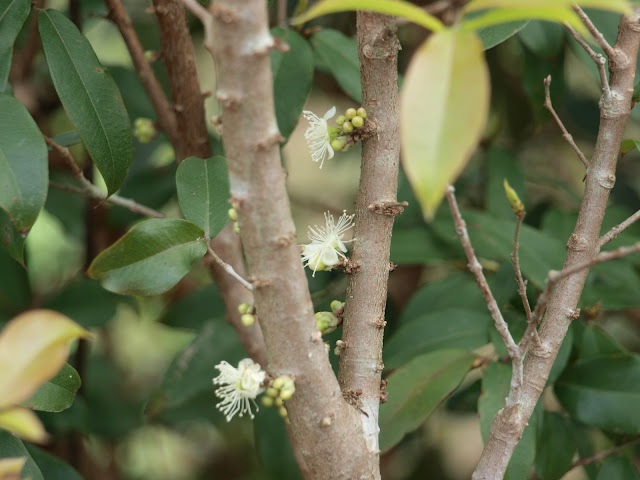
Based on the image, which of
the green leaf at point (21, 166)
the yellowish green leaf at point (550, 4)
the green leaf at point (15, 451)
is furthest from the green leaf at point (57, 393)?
the yellowish green leaf at point (550, 4)

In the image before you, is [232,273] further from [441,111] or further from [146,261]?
[441,111]

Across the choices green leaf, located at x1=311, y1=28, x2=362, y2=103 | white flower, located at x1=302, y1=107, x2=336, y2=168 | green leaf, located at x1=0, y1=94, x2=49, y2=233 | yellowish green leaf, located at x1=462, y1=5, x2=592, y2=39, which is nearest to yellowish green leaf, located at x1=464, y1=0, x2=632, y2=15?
yellowish green leaf, located at x1=462, y1=5, x2=592, y2=39

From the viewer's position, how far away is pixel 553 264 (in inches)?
32.3

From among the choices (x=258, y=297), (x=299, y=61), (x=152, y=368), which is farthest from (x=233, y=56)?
(x=152, y=368)

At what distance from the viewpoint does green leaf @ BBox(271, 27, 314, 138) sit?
0.79 metres

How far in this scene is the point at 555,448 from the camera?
772 mm

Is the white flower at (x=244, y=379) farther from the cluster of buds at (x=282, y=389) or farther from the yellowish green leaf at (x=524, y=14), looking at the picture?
the yellowish green leaf at (x=524, y=14)

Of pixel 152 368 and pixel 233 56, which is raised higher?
pixel 233 56

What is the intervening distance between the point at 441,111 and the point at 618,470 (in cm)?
61

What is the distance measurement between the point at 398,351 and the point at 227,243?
263 millimetres

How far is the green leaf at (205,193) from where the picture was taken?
1.99 ft

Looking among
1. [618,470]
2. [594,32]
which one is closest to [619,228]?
[594,32]

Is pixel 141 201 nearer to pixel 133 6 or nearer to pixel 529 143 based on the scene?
pixel 133 6

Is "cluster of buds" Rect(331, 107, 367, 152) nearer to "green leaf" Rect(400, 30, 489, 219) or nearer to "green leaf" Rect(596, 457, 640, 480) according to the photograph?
"green leaf" Rect(400, 30, 489, 219)
